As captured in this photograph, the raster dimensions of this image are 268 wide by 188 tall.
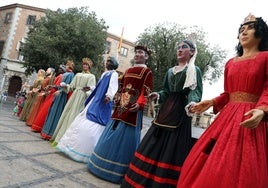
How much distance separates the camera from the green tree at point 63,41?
17812mm

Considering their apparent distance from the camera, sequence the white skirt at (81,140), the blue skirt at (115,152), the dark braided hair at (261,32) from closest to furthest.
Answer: the dark braided hair at (261,32)
the blue skirt at (115,152)
the white skirt at (81,140)

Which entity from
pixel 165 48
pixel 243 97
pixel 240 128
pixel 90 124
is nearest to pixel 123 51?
pixel 165 48

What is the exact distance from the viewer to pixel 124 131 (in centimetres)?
368

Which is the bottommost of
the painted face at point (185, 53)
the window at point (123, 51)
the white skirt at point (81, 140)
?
the white skirt at point (81, 140)

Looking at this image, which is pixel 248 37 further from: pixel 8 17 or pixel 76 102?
pixel 8 17

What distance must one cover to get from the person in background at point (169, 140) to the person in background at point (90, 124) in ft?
4.77

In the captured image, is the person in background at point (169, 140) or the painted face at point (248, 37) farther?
the person in background at point (169, 140)

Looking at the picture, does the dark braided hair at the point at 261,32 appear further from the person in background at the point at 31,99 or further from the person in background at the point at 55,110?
the person in background at the point at 31,99

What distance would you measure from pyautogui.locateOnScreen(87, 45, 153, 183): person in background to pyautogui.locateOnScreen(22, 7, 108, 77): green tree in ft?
47.4

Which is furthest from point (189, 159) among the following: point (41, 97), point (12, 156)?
point (41, 97)

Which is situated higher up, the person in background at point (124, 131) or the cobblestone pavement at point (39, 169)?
the person in background at point (124, 131)

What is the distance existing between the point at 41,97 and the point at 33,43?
37.3 ft

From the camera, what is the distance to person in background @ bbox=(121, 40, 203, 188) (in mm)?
2816

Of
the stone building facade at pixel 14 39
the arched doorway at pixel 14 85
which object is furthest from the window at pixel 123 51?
the arched doorway at pixel 14 85
